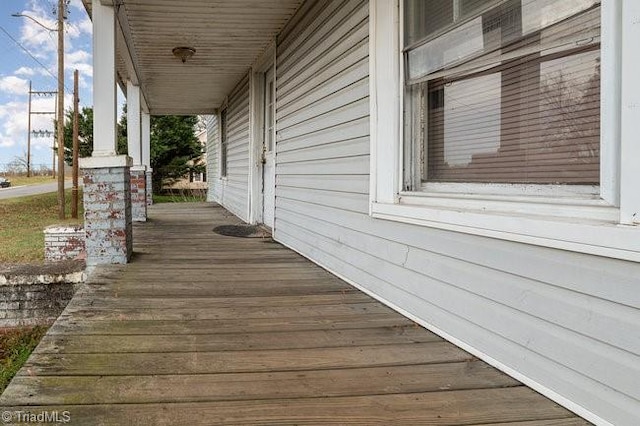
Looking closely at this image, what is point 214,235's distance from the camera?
5.63m

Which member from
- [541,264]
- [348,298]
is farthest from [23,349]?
[541,264]

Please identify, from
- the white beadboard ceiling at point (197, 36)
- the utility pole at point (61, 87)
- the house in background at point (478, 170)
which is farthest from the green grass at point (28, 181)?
the house in background at point (478, 170)

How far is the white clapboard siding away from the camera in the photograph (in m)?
1.44

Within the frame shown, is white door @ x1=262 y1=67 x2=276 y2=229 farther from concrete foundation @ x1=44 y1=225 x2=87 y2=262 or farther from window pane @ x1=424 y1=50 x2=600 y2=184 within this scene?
window pane @ x1=424 y1=50 x2=600 y2=184

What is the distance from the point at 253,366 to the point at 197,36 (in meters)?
4.39

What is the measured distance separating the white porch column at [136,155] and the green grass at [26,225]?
1570 millimetres

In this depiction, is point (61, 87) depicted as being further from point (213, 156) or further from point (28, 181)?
point (28, 181)

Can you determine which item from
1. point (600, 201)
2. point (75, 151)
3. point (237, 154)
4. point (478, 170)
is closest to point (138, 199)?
point (237, 154)

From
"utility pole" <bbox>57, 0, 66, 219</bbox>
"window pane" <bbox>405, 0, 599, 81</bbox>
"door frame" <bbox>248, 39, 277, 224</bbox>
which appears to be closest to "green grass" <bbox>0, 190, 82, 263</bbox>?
"utility pole" <bbox>57, 0, 66, 219</bbox>

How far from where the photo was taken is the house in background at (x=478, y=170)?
1442mm

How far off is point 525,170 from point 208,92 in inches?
315

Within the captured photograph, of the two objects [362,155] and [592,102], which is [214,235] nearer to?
[362,155]

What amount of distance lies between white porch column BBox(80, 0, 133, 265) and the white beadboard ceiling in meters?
0.42

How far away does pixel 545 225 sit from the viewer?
1621 millimetres
